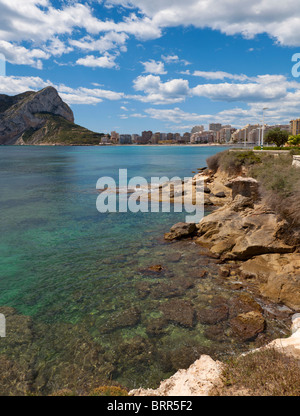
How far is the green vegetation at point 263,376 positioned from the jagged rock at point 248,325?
2.92 metres

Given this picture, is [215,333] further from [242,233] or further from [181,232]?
[181,232]

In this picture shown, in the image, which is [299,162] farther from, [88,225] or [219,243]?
[88,225]

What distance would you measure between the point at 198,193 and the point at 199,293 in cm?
2188

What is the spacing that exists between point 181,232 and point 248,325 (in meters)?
9.53

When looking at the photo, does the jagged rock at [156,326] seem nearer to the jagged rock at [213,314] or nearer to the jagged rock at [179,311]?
the jagged rock at [179,311]

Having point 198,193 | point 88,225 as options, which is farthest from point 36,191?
point 198,193

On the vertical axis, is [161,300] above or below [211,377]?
below

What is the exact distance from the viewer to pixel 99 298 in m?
11.4

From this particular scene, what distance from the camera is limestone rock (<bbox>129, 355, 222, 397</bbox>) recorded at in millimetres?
5664

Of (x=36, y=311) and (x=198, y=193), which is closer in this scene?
(x=36, y=311)

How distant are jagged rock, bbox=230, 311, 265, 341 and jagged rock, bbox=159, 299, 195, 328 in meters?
1.57

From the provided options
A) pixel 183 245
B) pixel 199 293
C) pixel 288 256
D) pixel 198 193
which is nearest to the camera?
pixel 199 293

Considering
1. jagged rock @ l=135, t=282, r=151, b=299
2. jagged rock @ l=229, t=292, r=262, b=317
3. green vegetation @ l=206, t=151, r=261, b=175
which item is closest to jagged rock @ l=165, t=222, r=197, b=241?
jagged rock @ l=135, t=282, r=151, b=299

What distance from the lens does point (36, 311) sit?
34.6 feet
